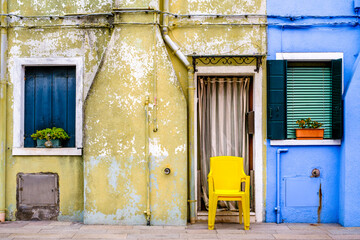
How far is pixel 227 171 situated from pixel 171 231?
1446mm

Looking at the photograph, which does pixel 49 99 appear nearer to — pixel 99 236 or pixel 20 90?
pixel 20 90

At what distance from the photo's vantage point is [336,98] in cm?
760

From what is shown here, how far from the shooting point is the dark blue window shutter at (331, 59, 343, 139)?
7504 mm

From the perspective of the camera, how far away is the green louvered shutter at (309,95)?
7785 mm

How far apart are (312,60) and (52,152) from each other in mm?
5061

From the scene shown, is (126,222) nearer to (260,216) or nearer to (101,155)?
(101,155)

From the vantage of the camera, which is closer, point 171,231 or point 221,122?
point 171,231

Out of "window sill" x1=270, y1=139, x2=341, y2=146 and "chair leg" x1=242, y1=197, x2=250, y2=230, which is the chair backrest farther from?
"window sill" x1=270, y1=139, x2=341, y2=146

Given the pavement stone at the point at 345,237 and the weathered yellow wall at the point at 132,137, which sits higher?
the weathered yellow wall at the point at 132,137

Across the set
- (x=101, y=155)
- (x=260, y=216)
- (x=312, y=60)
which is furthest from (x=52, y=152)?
(x=312, y=60)

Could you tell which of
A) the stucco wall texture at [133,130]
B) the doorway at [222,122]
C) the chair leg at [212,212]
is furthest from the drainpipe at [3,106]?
the chair leg at [212,212]

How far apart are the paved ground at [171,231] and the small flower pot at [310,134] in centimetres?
157

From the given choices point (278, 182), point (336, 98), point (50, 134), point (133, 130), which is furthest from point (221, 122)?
point (50, 134)

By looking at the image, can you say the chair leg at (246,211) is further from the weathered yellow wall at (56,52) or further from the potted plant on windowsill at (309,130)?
the weathered yellow wall at (56,52)
